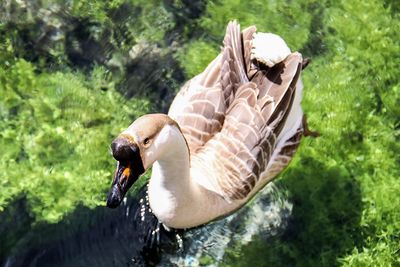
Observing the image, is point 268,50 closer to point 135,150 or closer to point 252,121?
point 252,121

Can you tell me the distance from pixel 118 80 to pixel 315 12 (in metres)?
1.53

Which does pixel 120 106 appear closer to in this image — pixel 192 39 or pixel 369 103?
pixel 192 39

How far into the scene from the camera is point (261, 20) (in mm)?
5293

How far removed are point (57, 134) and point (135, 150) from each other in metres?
1.75

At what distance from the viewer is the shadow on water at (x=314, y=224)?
4.38 metres

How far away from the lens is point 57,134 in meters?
4.73

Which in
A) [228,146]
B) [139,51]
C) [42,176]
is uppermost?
[228,146]

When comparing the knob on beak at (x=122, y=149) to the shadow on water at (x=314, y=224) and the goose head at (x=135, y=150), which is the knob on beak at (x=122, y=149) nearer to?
the goose head at (x=135, y=150)

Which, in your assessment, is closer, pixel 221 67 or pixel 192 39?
pixel 221 67

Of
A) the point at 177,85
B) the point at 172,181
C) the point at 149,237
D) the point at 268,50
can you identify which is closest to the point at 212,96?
the point at 268,50

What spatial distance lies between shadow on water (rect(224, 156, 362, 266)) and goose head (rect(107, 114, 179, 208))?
1276mm

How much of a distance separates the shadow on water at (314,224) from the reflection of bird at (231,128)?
390mm

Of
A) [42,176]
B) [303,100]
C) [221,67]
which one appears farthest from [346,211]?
[42,176]

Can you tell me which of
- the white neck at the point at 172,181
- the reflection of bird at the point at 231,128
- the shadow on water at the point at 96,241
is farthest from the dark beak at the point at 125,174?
the shadow on water at the point at 96,241
